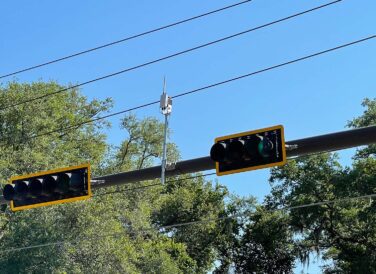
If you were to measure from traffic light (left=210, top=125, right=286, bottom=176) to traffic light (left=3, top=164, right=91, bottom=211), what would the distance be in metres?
2.87

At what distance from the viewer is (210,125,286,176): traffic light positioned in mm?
8781

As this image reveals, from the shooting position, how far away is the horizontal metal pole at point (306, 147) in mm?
8234

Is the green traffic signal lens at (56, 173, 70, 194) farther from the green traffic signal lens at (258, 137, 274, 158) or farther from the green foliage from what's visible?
the green foliage

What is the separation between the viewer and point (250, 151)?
8797mm

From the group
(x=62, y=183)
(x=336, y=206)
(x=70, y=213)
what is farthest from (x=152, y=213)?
(x=62, y=183)

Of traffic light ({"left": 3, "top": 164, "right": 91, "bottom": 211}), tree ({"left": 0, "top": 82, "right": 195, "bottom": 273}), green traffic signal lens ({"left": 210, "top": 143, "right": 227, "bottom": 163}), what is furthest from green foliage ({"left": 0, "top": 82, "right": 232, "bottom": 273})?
green traffic signal lens ({"left": 210, "top": 143, "right": 227, "bottom": 163})

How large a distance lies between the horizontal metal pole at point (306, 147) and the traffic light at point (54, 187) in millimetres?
623

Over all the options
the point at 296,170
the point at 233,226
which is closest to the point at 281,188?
the point at 296,170

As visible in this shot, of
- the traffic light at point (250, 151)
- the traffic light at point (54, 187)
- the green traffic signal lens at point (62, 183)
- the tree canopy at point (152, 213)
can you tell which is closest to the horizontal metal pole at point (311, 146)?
the traffic light at point (250, 151)

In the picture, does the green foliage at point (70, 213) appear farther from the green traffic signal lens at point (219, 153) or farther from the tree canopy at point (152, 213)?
the green traffic signal lens at point (219, 153)

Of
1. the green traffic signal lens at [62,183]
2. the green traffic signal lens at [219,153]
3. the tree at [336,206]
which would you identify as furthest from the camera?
the tree at [336,206]

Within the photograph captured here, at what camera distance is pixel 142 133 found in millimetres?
42094

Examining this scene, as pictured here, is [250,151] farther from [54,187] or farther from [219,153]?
[54,187]

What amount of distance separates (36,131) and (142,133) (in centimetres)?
1460
